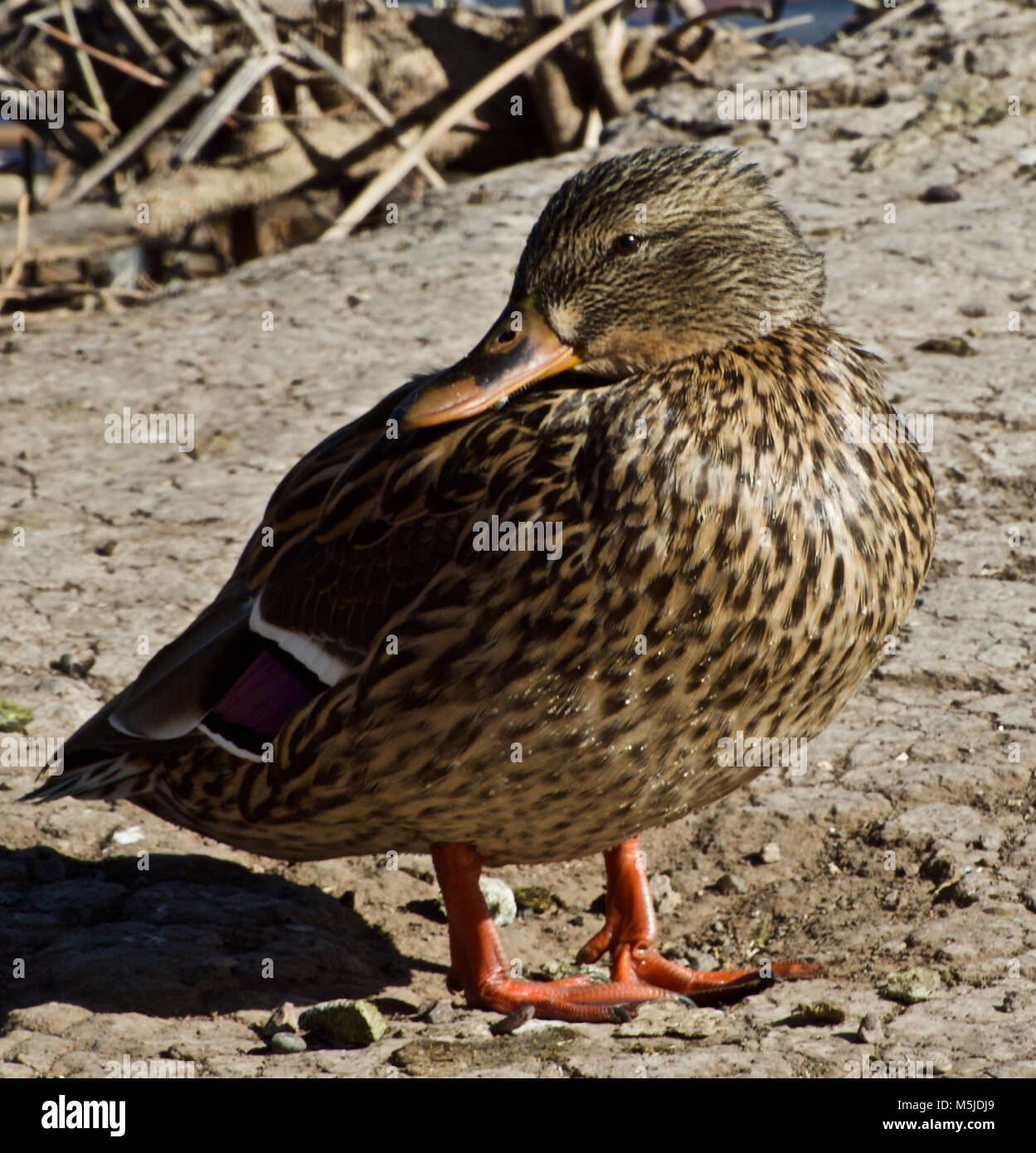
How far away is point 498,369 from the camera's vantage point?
9.37ft

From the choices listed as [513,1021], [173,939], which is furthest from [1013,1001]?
[173,939]

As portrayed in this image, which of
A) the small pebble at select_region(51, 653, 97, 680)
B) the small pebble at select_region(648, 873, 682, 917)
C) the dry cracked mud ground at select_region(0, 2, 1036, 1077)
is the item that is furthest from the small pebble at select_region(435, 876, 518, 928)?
the small pebble at select_region(51, 653, 97, 680)

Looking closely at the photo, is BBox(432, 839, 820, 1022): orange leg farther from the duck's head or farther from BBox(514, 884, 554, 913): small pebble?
the duck's head

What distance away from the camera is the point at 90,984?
3.20 metres

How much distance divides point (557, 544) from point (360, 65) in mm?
6423

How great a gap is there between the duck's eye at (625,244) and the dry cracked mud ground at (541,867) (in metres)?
1.47

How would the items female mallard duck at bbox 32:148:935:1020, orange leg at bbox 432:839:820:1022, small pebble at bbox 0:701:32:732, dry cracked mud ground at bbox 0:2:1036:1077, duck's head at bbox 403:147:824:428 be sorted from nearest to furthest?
1. female mallard duck at bbox 32:148:935:1020
2. duck's head at bbox 403:147:824:428
3. dry cracked mud ground at bbox 0:2:1036:1077
4. orange leg at bbox 432:839:820:1022
5. small pebble at bbox 0:701:32:732

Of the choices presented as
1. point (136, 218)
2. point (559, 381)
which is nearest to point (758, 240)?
point (559, 381)

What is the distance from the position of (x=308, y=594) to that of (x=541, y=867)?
1203mm

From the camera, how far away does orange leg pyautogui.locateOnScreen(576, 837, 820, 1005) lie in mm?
3236

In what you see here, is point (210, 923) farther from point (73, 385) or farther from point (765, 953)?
→ point (73, 385)

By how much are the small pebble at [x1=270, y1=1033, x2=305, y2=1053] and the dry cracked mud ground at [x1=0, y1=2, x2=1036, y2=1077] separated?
0.02 metres

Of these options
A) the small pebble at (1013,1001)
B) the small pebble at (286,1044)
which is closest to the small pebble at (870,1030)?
the small pebble at (1013,1001)

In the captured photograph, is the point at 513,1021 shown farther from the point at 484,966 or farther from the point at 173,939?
the point at 173,939
